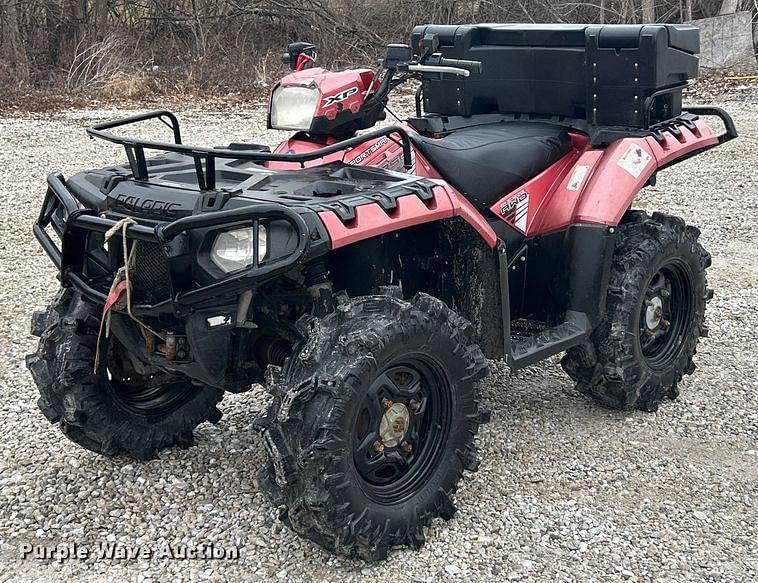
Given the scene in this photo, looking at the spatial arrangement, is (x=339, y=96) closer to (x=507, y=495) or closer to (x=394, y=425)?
(x=394, y=425)

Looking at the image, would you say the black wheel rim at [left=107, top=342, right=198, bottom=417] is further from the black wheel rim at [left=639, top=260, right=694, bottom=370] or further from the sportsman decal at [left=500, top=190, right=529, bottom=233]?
the black wheel rim at [left=639, top=260, right=694, bottom=370]

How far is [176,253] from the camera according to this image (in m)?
3.03

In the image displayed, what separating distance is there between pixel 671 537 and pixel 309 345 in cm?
154

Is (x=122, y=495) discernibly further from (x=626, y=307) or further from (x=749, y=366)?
(x=749, y=366)

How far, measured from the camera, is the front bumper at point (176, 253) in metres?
2.89

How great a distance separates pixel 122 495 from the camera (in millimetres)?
3760

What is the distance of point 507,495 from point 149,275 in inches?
65.1

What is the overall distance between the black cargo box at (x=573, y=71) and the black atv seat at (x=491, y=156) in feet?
0.74

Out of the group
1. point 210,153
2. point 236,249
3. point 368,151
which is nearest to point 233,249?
point 236,249

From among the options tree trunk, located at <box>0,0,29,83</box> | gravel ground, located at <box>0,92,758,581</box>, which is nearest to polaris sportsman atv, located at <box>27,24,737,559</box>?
gravel ground, located at <box>0,92,758,581</box>

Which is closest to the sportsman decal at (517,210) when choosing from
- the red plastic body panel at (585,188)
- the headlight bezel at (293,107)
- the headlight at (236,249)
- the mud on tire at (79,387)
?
the red plastic body panel at (585,188)

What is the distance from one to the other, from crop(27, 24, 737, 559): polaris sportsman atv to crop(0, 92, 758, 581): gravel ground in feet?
0.53

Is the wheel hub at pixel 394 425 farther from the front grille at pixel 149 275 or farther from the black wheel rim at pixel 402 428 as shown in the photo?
Result: the front grille at pixel 149 275

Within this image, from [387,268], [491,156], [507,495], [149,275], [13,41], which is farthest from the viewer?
[13,41]
